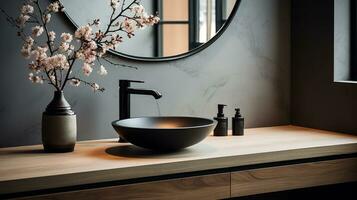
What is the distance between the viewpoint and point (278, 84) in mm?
2893

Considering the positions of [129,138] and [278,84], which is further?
[278,84]

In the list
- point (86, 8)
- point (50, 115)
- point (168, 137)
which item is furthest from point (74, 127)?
point (86, 8)

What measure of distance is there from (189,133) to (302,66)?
1.04m

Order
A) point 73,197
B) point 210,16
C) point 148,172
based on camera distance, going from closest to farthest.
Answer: point 73,197 → point 148,172 → point 210,16

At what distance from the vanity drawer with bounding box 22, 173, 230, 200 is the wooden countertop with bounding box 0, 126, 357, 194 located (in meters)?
0.03

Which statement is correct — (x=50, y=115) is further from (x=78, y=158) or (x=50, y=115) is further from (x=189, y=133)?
(x=189, y=133)

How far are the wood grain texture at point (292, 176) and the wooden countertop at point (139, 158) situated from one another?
1.6 inches

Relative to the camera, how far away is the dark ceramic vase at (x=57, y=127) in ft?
6.88

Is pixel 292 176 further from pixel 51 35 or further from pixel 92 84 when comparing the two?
pixel 51 35

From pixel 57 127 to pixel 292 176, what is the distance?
3.03 feet

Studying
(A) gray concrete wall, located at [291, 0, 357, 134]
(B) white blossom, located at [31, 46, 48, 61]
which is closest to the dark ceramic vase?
(B) white blossom, located at [31, 46, 48, 61]

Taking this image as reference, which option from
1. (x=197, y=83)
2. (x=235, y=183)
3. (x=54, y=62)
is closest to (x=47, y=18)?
(x=54, y=62)

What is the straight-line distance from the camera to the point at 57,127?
210 cm

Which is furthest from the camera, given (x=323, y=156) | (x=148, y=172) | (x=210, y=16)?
(x=210, y=16)
